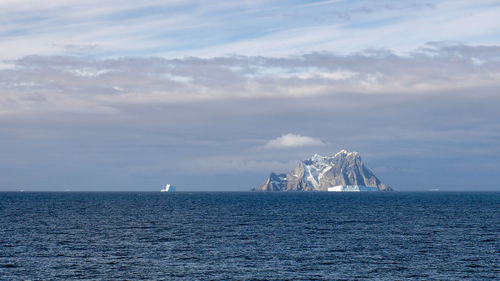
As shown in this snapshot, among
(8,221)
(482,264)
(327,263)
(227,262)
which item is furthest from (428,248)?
(8,221)

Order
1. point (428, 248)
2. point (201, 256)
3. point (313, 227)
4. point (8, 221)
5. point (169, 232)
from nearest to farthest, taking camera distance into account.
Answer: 1. point (201, 256)
2. point (428, 248)
3. point (169, 232)
4. point (313, 227)
5. point (8, 221)

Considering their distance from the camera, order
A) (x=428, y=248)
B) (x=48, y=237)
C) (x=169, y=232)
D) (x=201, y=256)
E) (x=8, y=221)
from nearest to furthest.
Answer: (x=201, y=256)
(x=428, y=248)
(x=48, y=237)
(x=169, y=232)
(x=8, y=221)

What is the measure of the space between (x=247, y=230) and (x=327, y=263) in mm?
43014

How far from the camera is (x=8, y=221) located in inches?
5335

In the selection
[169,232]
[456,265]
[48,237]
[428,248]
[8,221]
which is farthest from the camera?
[8,221]

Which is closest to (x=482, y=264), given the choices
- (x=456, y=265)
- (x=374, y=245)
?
(x=456, y=265)

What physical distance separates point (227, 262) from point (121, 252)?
18336mm

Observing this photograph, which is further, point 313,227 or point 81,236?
point 313,227

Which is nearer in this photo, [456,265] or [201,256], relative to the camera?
[456,265]

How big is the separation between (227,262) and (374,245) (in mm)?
28281

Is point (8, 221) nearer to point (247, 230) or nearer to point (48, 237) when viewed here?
point (48, 237)

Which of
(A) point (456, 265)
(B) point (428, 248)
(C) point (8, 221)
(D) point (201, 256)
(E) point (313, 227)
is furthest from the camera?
(C) point (8, 221)

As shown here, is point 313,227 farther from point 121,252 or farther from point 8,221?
point 8,221

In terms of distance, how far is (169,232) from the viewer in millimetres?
110188
